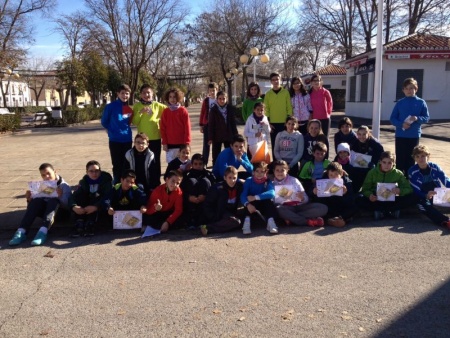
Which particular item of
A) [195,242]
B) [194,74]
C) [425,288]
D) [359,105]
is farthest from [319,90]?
[194,74]

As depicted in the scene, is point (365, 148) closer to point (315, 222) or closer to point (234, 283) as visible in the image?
point (315, 222)

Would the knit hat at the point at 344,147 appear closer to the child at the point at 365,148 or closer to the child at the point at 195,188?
the child at the point at 365,148

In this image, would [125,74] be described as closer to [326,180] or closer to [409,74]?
[409,74]

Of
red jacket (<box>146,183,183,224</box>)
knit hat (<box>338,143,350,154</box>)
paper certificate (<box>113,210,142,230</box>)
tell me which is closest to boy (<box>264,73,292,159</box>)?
knit hat (<box>338,143,350,154</box>)

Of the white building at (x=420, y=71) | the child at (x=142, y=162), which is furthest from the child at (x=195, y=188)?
the white building at (x=420, y=71)

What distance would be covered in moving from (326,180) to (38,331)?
13.9ft

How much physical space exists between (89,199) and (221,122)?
2.86 m

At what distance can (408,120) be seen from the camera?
681 centimetres

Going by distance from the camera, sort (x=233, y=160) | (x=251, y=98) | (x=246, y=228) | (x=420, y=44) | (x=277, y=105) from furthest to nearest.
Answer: (x=420, y=44) < (x=251, y=98) < (x=277, y=105) < (x=233, y=160) < (x=246, y=228)

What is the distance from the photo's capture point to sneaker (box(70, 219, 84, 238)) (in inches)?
220

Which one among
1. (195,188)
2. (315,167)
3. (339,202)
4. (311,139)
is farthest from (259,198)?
(311,139)

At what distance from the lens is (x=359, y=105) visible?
2797 centimetres

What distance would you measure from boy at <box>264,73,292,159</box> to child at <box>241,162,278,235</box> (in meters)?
2.24

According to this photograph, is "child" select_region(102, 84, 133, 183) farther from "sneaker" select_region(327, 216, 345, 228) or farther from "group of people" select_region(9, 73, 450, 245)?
"sneaker" select_region(327, 216, 345, 228)
